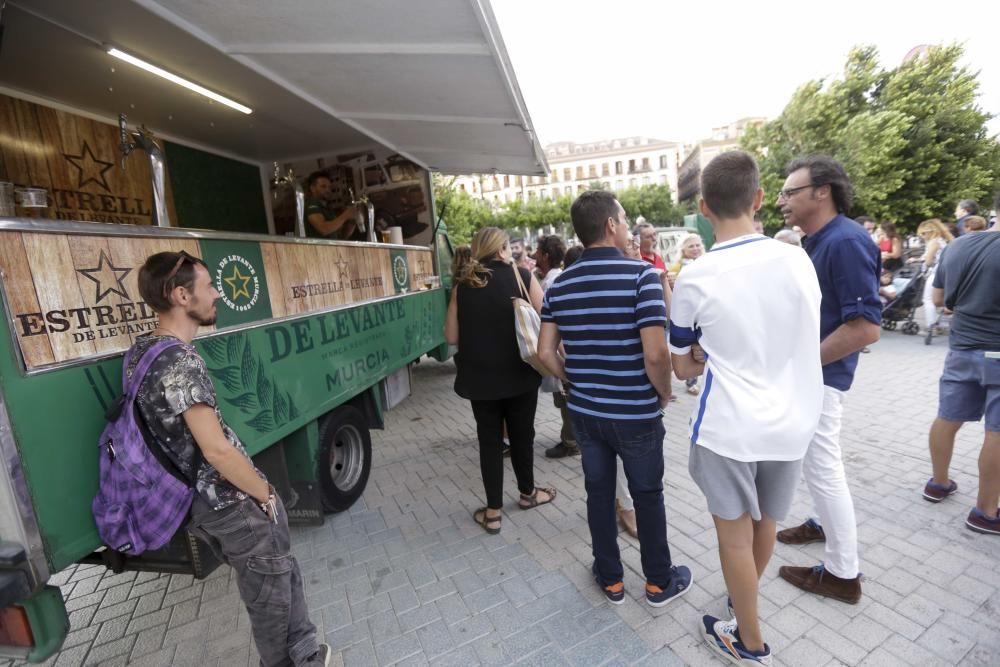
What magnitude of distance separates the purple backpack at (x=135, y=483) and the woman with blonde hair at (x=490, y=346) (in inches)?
62.6

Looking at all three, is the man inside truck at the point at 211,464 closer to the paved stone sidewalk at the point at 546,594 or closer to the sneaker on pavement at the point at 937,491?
the paved stone sidewalk at the point at 546,594

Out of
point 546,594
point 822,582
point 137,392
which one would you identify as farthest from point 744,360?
point 137,392

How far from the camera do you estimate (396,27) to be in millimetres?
2617

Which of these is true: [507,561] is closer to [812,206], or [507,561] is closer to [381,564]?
[381,564]

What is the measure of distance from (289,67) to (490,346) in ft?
8.44

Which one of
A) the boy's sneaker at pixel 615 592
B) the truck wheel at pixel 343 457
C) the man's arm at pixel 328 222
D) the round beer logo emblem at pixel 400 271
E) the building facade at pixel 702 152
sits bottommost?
the boy's sneaker at pixel 615 592

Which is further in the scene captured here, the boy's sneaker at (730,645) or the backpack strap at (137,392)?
the boy's sneaker at (730,645)

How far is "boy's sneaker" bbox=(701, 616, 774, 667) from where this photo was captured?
1930 millimetres

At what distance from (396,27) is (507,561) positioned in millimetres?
3092

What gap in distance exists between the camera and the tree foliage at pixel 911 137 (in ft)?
46.0

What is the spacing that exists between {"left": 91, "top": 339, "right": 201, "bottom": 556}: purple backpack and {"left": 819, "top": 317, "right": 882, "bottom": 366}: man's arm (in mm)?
2488

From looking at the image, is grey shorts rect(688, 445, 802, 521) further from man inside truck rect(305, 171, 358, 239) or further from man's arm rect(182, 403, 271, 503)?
man inside truck rect(305, 171, 358, 239)

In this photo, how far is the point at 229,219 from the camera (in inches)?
269

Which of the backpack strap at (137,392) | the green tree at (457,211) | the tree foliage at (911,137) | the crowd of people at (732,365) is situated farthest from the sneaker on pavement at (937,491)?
the tree foliage at (911,137)
